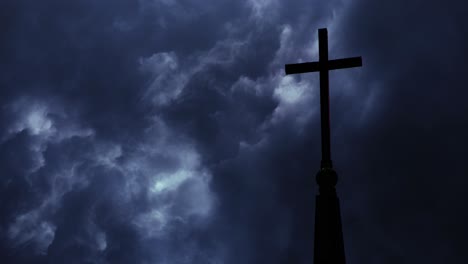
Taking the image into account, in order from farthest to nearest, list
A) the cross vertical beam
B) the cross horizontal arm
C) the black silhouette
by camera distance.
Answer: the cross horizontal arm → the cross vertical beam → the black silhouette

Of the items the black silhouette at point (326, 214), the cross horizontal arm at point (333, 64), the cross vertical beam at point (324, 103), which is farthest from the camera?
the cross horizontal arm at point (333, 64)

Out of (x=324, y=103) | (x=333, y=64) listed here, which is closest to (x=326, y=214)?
(x=324, y=103)

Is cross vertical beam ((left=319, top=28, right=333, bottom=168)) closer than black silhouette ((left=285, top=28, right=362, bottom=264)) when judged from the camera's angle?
No

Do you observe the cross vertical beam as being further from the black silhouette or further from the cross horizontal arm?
the cross horizontal arm

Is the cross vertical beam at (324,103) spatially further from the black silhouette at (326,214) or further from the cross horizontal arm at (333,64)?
the cross horizontal arm at (333,64)

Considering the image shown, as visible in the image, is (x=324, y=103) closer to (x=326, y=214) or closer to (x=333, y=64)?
(x=333, y=64)

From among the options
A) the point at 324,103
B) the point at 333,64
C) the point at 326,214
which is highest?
the point at 333,64

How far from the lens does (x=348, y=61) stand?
47.1 feet

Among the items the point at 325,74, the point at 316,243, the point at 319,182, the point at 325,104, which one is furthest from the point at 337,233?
the point at 325,74

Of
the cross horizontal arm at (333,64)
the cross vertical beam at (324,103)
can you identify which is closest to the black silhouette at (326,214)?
the cross vertical beam at (324,103)

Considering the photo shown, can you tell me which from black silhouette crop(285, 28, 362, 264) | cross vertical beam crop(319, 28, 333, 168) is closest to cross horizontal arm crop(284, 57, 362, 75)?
cross vertical beam crop(319, 28, 333, 168)

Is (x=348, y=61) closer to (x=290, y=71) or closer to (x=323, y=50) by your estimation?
(x=323, y=50)

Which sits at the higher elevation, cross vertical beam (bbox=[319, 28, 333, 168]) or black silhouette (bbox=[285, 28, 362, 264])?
cross vertical beam (bbox=[319, 28, 333, 168])

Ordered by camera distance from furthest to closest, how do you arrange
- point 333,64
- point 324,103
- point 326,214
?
point 333,64, point 324,103, point 326,214
